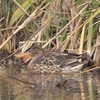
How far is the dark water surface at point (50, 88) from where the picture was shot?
6.39 meters

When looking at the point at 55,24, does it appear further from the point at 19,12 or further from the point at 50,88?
the point at 50,88

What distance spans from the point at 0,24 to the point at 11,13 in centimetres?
32

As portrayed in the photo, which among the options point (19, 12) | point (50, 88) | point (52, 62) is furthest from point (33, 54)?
point (50, 88)

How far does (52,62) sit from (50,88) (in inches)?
85.5

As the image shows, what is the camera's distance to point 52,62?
9164 mm

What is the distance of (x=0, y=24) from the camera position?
10.0 metres

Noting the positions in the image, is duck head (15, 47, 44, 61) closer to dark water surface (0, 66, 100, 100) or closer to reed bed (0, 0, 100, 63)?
reed bed (0, 0, 100, 63)

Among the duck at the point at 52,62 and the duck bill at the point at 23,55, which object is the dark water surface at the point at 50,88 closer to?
the duck at the point at 52,62

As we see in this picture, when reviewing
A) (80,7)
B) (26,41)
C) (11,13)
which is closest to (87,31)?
(80,7)

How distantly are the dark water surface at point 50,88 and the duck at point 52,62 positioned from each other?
51 cm

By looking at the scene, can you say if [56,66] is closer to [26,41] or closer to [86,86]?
[26,41]

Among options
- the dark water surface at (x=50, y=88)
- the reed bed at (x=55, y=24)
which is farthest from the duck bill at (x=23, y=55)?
the dark water surface at (x=50, y=88)

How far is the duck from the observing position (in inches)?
344

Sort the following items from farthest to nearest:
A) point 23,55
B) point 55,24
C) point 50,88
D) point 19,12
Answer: point 55,24 → point 23,55 → point 19,12 → point 50,88
